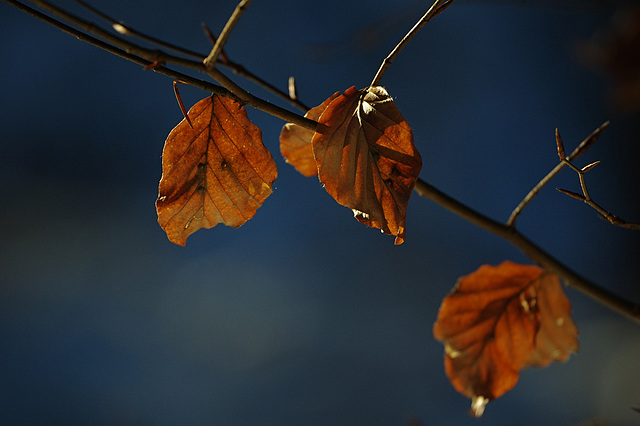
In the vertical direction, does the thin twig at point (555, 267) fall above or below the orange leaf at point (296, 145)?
below

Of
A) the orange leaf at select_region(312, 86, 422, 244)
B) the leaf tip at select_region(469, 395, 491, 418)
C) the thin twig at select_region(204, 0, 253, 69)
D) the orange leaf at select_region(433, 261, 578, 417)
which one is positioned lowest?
the leaf tip at select_region(469, 395, 491, 418)

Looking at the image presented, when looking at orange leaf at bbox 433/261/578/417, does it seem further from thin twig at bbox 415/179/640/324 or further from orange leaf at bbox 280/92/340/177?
orange leaf at bbox 280/92/340/177

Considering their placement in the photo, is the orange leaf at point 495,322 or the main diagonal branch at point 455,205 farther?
the orange leaf at point 495,322

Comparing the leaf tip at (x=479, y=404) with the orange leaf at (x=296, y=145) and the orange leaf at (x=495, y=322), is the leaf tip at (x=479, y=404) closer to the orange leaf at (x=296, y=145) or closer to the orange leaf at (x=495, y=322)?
the orange leaf at (x=495, y=322)

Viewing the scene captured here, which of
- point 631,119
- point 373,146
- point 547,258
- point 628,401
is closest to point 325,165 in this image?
point 373,146

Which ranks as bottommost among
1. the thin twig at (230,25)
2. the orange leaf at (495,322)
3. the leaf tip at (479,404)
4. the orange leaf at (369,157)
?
the leaf tip at (479,404)

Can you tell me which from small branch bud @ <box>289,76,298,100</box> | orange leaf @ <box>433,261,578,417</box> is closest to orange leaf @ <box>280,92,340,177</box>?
small branch bud @ <box>289,76,298,100</box>

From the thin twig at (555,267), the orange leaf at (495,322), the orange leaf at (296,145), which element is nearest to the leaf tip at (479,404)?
the orange leaf at (495,322)
